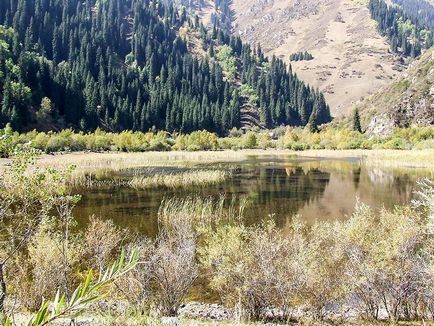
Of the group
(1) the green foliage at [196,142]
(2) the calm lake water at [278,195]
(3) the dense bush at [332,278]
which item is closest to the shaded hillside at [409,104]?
(1) the green foliage at [196,142]

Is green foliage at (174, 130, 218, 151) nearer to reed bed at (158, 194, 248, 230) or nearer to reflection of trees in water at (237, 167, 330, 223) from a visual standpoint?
reflection of trees in water at (237, 167, 330, 223)

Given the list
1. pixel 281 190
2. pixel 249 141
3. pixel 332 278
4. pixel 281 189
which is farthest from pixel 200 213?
pixel 249 141

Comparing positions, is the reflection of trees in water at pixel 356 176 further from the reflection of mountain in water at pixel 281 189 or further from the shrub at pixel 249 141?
the shrub at pixel 249 141

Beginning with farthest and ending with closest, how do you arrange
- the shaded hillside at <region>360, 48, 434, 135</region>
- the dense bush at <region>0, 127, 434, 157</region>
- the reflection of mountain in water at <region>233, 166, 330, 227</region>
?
the shaded hillside at <region>360, 48, 434, 135</region> < the dense bush at <region>0, 127, 434, 157</region> < the reflection of mountain in water at <region>233, 166, 330, 227</region>

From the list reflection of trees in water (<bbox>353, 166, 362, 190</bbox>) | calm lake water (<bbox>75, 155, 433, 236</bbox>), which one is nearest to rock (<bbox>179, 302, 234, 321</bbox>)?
calm lake water (<bbox>75, 155, 433, 236</bbox>)

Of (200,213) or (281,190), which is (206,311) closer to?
(200,213)

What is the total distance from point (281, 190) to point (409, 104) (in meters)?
98.4

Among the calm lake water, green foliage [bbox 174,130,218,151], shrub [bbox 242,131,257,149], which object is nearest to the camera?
the calm lake water

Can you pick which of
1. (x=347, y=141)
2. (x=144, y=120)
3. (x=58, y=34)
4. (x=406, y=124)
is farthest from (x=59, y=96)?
(x=406, y=124)

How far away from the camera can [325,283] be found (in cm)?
1216

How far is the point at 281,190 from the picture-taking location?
132 ft

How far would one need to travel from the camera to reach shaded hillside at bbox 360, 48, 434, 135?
117562 millimetres

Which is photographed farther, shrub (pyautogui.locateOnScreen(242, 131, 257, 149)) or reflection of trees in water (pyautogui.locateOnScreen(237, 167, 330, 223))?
shrub (pyautogui.locateOnScreen(242, 131, 257, 149))

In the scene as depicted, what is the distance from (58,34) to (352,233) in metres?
184
